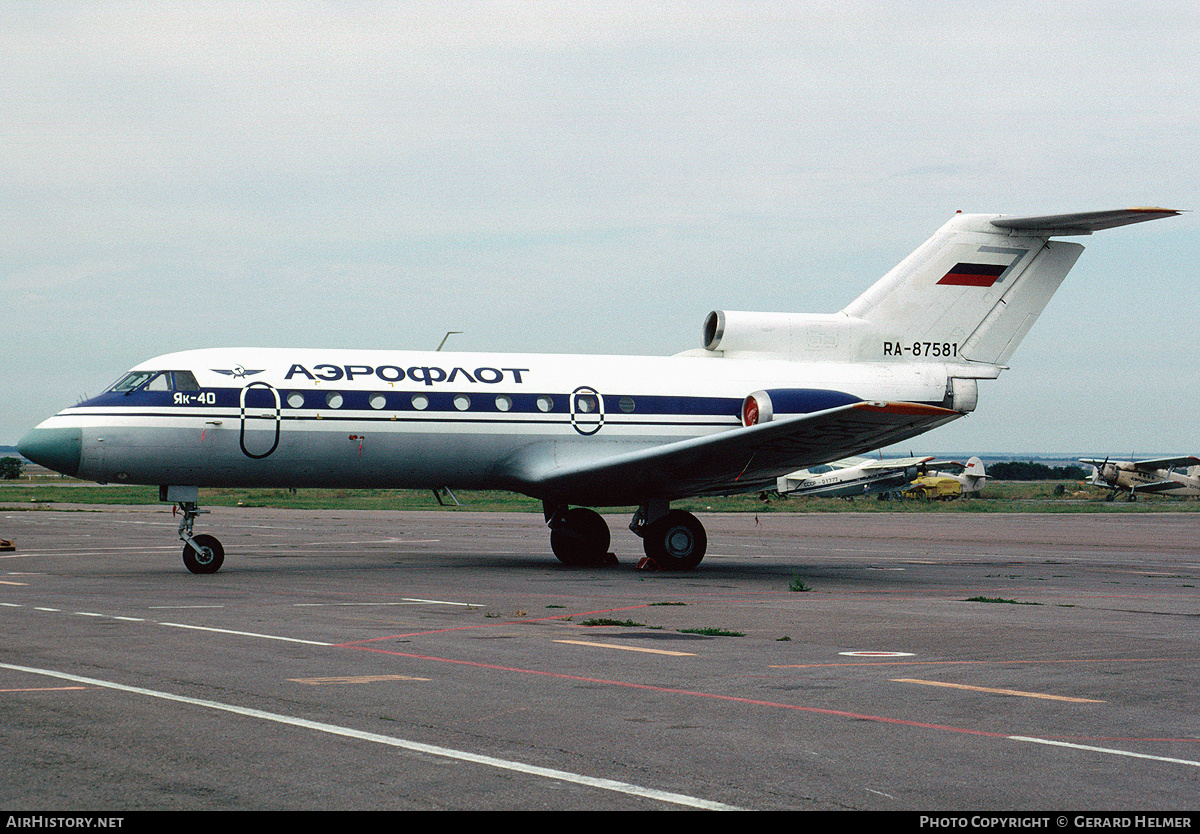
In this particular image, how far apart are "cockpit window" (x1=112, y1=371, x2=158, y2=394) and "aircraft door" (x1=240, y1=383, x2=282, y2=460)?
173 cm

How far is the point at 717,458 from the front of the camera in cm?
2130

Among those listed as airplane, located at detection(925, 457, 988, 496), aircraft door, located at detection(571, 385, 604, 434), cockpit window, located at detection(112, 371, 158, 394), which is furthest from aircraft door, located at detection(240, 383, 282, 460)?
airplane, located at detection(925, 457, 988, 496)

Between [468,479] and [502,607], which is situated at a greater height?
[468,479]

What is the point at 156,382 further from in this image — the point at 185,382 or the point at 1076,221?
the point at 1076,221

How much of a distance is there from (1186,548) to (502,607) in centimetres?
2401

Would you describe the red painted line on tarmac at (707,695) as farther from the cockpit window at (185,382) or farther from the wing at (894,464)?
the wing at (894,464)

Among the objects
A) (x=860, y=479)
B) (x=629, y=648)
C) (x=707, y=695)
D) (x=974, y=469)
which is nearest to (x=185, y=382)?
(x=629, y=648)

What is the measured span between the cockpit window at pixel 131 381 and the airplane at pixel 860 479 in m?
44.6

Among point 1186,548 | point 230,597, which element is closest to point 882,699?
point 230,597

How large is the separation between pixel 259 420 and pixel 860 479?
45.7 meters

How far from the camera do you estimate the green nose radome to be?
2053cm

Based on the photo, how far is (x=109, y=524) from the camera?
38438mm

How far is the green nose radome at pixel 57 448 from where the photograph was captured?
20.5m
